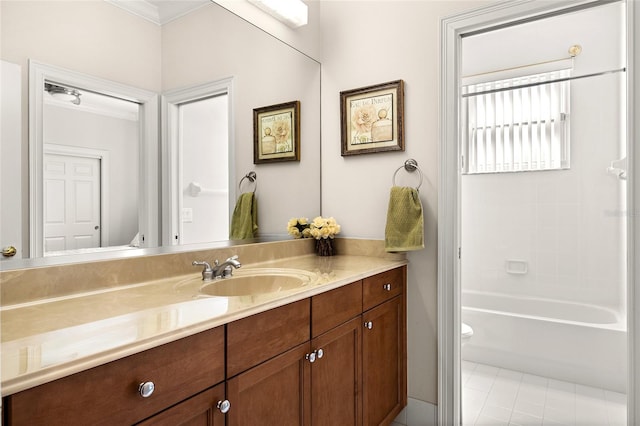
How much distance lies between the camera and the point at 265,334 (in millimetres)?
1057

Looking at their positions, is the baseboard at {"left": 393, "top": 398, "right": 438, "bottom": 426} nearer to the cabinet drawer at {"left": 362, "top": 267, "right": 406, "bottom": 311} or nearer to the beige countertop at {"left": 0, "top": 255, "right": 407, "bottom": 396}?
the cabinet drawer at {"left": 362, "top": 267, "right": 406, "bottom": 311}

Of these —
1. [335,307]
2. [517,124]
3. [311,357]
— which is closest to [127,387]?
[311,357]

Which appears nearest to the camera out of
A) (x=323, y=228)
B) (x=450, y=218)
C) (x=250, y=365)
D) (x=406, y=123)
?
(x=250, y=365)

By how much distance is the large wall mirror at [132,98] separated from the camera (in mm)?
1034

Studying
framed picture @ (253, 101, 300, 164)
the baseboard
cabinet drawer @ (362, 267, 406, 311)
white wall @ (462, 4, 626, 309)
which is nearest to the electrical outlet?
framed picture @ (253, 101, 300, 164)

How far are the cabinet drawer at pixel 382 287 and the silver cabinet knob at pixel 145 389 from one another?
0.97 metres

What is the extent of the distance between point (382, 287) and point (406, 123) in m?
0.86

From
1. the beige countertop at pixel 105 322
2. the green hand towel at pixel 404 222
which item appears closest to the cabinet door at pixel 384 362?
the green hand towel at pixel 404 222

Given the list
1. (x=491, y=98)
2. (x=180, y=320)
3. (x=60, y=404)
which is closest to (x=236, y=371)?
(x=180, y=320)

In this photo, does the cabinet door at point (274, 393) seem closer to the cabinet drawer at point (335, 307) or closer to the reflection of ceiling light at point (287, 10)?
the cabinet drawer at point (335, 307)

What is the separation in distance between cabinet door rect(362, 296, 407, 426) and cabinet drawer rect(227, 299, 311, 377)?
0.44 meters

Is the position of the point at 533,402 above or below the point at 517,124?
below

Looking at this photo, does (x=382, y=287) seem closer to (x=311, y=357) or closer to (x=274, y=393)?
(x=311, y=357)

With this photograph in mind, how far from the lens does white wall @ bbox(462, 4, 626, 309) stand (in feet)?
6.82
